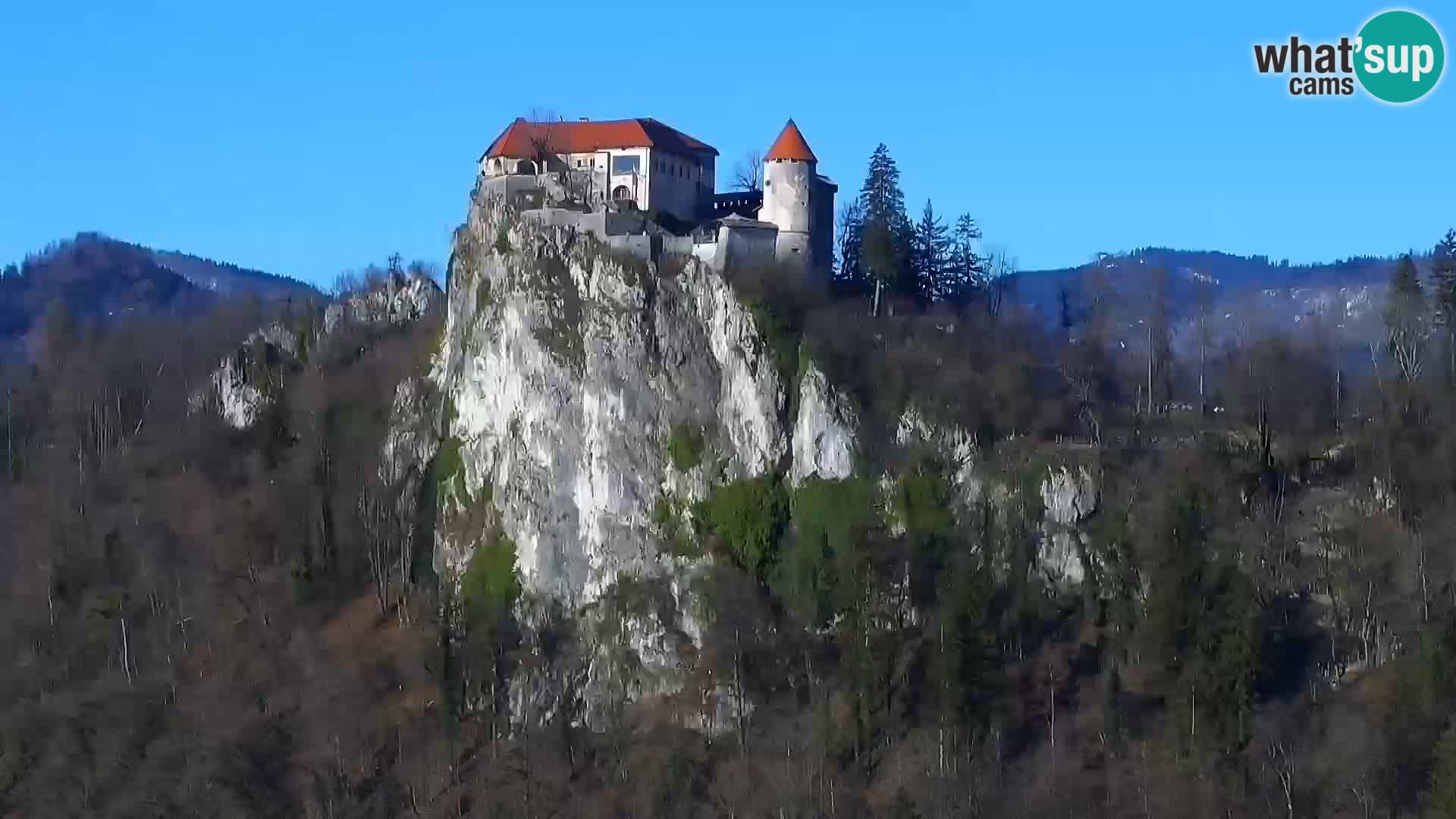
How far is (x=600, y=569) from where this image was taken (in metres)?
61.7

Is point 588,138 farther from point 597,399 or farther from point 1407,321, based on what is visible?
point 1407,321

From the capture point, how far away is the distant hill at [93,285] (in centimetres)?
17175

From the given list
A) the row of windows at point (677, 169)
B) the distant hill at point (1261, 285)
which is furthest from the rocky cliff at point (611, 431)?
the distant hill at point (1261, 285)

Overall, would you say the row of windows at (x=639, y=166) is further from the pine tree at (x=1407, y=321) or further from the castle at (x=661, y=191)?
the pine tree at (x=1407, y=321)

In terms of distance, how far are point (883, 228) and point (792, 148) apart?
12.3 feet

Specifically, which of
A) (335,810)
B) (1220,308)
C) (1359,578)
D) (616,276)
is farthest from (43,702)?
(1220,308)

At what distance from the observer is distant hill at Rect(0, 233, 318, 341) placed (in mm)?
171750

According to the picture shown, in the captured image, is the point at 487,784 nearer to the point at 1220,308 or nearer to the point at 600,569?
the point at 600,569

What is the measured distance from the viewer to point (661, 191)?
66.5 m

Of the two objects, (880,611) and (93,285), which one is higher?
(93,285)

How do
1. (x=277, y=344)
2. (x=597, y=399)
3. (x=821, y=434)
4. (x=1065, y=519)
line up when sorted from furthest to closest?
(x=277, y=344) < (x=597, y=399) < (x=821, y=434) < (x=1065, y=519)

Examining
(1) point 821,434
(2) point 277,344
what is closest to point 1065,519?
(1) point 821,434

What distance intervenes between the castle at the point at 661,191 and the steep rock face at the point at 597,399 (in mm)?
926

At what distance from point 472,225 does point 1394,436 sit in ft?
93.3
